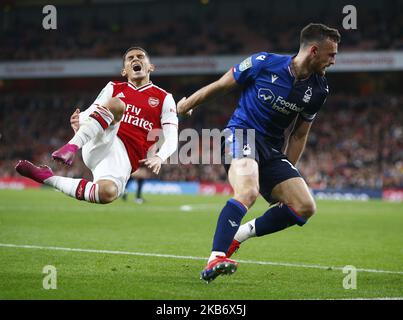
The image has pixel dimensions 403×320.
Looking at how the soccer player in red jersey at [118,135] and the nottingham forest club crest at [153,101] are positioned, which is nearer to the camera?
the soccer player in red jersey at [118,135]

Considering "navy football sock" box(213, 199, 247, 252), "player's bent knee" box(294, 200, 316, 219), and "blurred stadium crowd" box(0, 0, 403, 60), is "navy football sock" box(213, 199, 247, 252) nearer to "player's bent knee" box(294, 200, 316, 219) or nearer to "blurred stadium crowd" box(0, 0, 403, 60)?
"player's bent knee" box(294, 200, 316, 219)

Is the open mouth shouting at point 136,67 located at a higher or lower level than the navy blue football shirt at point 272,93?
higher

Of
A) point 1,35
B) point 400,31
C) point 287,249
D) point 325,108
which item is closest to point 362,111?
point 325,108

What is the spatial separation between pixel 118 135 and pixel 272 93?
1914 mm

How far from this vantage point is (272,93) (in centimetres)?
705

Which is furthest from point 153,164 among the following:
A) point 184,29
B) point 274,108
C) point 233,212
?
point 184,29

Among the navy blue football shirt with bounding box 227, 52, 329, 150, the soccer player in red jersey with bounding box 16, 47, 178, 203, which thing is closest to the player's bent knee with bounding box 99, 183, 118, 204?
the soccer player in red jersey with bounding box 16, 47, 178, 203

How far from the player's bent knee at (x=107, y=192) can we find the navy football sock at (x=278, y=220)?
1.57 metres

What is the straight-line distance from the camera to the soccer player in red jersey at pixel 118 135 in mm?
7383

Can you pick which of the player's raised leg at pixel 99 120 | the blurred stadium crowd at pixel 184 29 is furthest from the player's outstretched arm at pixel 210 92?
the blurred stadium crowd at pixel 184 29

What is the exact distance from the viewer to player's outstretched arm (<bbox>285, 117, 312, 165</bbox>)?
7.68m

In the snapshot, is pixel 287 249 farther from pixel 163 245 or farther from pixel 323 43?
pixel 323 43

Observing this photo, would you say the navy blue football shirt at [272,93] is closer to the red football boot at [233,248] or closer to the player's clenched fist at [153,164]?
the player's clenched fist at [153,164]

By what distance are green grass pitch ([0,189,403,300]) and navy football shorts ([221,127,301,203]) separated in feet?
3.39
